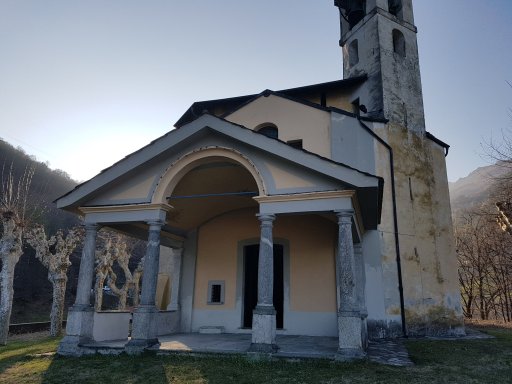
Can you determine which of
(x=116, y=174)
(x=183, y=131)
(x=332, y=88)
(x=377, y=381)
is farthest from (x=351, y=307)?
(x=332, y=88)

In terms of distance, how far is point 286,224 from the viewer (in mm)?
12109

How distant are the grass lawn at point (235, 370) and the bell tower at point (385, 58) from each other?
365 inches

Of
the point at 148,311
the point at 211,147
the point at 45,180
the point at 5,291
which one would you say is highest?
the point at 45,180

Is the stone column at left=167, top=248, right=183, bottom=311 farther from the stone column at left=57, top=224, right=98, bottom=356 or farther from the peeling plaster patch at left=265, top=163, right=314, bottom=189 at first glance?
the peeling plaster patch at left=265, top=163, right=314, bottom=189

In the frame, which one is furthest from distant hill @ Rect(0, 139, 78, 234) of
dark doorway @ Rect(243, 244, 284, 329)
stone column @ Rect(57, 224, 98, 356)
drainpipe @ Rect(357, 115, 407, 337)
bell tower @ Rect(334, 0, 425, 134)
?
drainpipe @ Rect(357, 115, 407, 337)

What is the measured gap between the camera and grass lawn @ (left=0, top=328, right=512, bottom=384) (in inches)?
242

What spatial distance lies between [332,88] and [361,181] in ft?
29.3

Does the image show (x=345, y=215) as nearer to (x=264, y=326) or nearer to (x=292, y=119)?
(x=264, y=326)

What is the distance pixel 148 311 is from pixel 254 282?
4631 mm

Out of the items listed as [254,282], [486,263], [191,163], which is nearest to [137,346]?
[191,163]

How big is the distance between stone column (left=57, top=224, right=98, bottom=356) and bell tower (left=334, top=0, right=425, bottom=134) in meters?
10.8

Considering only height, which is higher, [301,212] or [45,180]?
[45,180]

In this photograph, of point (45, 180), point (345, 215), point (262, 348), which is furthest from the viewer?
point (45, 180)

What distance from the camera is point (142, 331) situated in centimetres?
817
